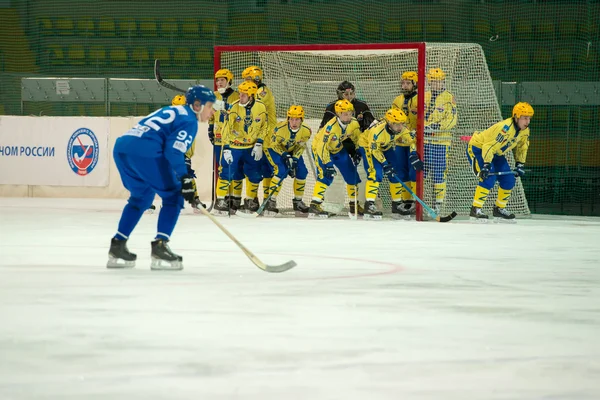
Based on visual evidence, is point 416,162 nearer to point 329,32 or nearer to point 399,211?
point 399,211

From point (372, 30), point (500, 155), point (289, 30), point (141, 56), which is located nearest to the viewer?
point (500, 155)

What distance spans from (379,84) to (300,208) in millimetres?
1644

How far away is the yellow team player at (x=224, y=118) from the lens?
1048cm

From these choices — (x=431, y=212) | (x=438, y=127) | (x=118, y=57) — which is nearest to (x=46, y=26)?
(x=118, y=57)

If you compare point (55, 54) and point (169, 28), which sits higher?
point (169, 28)

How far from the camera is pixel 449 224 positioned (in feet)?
31.9

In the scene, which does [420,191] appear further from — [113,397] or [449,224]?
[113,397]

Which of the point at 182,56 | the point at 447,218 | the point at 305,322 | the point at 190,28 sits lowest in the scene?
the point at 305,322

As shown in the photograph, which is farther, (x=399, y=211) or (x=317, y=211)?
(x=317, y=211)

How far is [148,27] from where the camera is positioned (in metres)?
17.7

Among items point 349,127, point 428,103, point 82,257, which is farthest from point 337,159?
point 82,257

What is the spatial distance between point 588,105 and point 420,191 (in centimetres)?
417

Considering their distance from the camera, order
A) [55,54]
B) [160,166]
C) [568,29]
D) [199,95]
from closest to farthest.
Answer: [160,166]
[199,95]
[568,29]
[55,54]

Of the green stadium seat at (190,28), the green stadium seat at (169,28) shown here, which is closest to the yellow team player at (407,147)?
the green stadium seat at (190,28)
